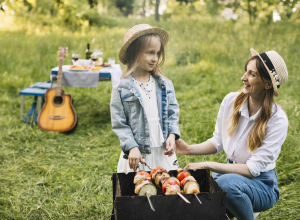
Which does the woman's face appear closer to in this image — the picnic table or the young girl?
the young girl

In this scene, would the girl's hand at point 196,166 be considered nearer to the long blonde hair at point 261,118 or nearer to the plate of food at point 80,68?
the long blonde hair at point 261,118

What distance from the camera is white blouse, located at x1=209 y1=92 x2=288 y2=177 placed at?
1.95 metres

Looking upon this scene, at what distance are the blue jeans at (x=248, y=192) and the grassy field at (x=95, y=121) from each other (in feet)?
2.84

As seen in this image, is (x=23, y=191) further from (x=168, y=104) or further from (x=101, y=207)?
(x=168, y=104)

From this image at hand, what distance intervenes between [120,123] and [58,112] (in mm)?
3485

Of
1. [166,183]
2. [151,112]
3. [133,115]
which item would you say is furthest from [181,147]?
[166,183]

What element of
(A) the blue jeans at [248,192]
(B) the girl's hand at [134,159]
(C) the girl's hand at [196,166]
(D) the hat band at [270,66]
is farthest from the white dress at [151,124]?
(D) the hat band at [270,66]

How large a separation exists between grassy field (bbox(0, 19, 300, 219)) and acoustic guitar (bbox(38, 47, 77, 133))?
0.18m

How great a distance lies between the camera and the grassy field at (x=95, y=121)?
3029mm

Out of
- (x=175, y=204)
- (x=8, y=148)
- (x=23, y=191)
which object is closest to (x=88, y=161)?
(x=23, y=191)

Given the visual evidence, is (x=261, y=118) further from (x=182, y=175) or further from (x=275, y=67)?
(x=182, y=175)

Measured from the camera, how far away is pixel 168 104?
7.63ft

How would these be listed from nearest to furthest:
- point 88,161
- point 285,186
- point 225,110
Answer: point 225,110 < point 285,186 < point 88,161

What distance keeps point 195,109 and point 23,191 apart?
3514 mm
